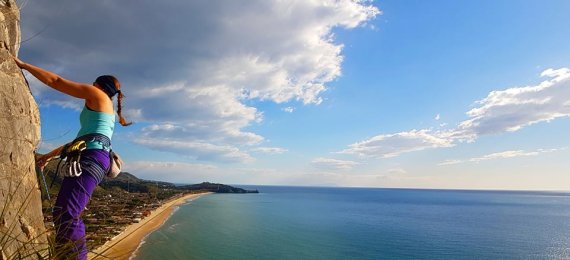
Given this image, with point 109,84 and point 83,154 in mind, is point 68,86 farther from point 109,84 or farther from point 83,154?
point 83,154

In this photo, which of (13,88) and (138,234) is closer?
(13,88)

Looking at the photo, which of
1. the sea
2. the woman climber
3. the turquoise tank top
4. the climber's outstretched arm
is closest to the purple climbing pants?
the woman climber

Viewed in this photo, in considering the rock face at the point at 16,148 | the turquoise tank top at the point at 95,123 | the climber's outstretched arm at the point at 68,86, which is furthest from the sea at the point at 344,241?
the climber's outstretched arm at the point at 68,86

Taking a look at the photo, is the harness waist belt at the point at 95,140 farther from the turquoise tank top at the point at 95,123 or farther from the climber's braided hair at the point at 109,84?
the climber's braided hair at the point at 109,84

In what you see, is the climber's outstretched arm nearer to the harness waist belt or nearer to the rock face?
the harness waist belt

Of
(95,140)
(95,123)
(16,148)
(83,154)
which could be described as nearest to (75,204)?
(83,154)

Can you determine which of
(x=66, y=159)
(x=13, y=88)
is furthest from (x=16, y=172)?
(x=13, y=88)

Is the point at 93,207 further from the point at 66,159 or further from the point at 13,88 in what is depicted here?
the point at 13,88
